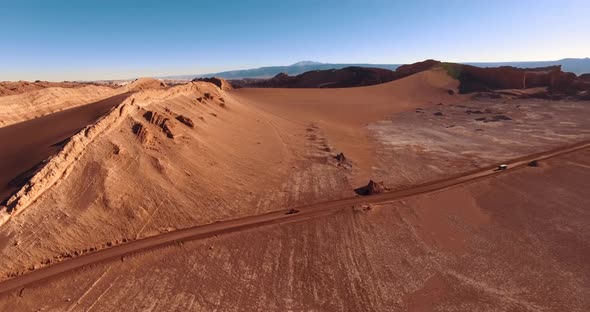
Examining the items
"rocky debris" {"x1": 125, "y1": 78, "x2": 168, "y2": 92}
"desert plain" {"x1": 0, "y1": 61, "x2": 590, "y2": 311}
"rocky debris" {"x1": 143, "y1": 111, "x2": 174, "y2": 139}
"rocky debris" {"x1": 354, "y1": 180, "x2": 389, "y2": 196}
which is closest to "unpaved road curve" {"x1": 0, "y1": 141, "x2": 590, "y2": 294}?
"desert plain" {"x1": 0, "y1": 61, "x2": 590, "y2": 311}

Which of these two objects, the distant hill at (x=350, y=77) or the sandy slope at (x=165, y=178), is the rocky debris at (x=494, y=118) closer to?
the sandy slope at (x=165, y=178)

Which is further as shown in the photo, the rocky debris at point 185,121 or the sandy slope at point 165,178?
the rocky debris at point 185,121

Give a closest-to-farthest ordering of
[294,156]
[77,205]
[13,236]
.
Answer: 1. [13,236]
2. [77,205]
3. [294,156]

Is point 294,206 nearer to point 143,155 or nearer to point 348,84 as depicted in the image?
point 143,155

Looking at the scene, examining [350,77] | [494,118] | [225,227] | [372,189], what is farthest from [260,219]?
[350,77]

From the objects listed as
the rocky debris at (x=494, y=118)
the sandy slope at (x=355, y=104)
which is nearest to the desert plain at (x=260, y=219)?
the sandy slope at (x=355, y=104)

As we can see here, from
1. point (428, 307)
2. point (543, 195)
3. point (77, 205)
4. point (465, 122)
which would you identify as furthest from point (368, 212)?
point (465, 122)

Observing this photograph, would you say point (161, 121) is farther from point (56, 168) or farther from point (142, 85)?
point (142, 85)
